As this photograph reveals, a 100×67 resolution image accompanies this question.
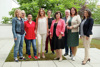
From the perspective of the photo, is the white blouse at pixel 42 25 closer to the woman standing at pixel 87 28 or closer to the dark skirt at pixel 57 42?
the dark skirt at pixel 57 42

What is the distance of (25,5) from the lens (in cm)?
1337

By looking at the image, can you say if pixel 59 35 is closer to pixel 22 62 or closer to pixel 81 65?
pixel 81 65

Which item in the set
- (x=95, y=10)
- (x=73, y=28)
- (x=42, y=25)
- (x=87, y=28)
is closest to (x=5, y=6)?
(x=42, y=25)

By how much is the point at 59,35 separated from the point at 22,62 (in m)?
1.64

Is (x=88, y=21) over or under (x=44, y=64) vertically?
over

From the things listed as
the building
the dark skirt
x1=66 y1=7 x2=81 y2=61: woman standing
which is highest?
the building

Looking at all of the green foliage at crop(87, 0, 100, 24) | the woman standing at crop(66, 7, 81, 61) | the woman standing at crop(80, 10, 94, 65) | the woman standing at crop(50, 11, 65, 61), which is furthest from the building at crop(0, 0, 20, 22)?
the woman standing at crop(80, 10, 94, 65)

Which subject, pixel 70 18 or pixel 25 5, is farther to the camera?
pixel 25 5

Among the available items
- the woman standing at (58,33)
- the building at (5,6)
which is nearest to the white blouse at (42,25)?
the woman standing at (58,33)

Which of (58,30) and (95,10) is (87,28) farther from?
(95,10)

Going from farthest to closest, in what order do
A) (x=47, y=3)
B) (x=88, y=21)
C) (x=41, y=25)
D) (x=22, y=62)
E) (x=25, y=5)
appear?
1. (x=47, y=3)
2. (x=25, y=5)
3. (x=41, y=25)
4. (x=22, y=62)
5. (x=88, y=21)

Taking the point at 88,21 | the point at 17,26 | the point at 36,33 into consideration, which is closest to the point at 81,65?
the point at 88,21

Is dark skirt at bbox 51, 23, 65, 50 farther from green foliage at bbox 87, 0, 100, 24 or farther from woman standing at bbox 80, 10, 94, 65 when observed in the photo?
green foliage at bbox 87, 0, 100, 24

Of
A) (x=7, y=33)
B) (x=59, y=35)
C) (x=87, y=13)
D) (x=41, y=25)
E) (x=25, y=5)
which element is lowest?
(x=7, y=33)
